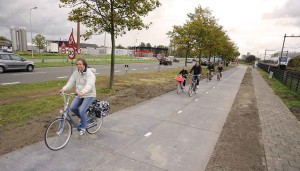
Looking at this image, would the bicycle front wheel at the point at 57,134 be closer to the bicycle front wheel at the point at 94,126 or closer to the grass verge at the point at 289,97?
the bicycle front wheel at the point at 94,126

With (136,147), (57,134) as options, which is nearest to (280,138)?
(136,147)

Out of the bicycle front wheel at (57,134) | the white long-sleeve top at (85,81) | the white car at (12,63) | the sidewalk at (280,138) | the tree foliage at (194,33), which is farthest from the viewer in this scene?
the tree foliage at (194,33)

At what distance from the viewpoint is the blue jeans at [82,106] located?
487cm

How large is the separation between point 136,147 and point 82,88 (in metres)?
1.83

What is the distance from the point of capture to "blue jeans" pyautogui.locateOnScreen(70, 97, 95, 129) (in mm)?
4867

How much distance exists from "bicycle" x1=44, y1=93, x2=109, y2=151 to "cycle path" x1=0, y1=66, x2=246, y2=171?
157 mm

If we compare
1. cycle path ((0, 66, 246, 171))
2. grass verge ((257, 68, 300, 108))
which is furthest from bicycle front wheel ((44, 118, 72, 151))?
grass verge ((257, 68, 300, 108))

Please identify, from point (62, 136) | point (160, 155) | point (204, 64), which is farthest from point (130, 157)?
point (204, 64)

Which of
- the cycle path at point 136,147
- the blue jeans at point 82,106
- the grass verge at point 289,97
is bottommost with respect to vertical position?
the grass verge at point 289,97

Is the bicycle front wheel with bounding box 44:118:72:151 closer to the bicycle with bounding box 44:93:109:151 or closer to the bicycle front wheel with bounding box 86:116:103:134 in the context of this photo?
the bicycle with bounding box 44:93:109:151

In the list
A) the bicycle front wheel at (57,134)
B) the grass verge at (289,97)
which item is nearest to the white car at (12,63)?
the bicycle front wheel at (57,134)

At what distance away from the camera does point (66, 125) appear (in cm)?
471

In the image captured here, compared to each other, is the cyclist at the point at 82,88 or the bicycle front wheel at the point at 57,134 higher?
the cyclist at the point at 82,88

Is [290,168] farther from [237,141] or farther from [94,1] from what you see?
[94,1]
